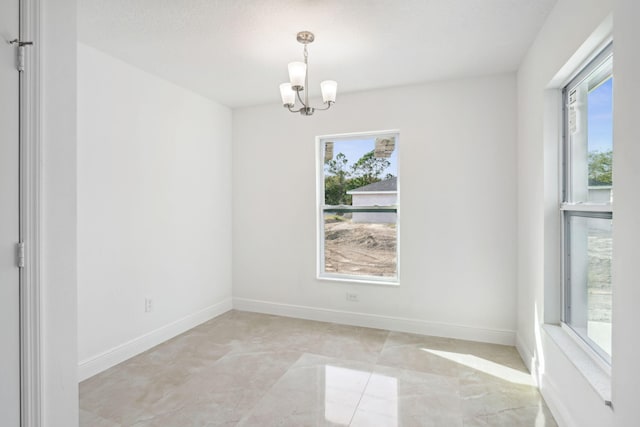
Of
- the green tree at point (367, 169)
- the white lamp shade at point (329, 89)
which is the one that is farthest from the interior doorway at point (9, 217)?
the green tree at point (367, 169)

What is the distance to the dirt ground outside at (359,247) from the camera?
3.82m

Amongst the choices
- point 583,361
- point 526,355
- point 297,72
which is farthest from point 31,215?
point 526,355

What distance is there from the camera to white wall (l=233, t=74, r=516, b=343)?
3293 mm

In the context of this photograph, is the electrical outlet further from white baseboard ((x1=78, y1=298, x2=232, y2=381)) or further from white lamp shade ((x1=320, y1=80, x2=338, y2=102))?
white lamp shade ((x1=320, y1=80, x2=338, y2=102))

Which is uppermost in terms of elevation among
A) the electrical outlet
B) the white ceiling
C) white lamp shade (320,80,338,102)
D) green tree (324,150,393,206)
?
the white ceiling

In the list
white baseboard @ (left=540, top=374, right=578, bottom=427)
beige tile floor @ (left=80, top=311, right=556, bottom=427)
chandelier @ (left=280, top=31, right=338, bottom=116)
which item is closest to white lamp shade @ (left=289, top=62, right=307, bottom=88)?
chandelier @ (left=280, top=31, right=338, bottom=116)

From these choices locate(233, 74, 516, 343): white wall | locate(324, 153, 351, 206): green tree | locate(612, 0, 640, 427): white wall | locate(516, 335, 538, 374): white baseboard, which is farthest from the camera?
locate(324, 153, 351, 206): green tree

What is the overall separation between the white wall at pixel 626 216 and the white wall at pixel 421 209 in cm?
188

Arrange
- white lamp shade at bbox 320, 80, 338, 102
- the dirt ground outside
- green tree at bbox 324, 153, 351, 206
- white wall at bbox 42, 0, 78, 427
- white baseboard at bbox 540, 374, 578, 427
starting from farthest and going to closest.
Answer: green tree at bbox 324, 153, 351, 206 → the dirt ground outside → white lamp shade at bbox 320, 80, 338, 102 → white baseboard at bbox 540, 374, 578, 427 → white wall at bbox 42, 0, 78, 427

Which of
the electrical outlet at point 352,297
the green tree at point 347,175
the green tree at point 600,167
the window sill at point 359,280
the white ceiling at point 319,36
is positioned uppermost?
the white ceiling at point 319,36

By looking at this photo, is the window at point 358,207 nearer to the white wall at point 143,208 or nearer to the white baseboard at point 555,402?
the white wall at point 143,208

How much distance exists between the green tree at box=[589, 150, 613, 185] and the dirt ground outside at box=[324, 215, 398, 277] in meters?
1.98

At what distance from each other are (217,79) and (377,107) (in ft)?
5.31

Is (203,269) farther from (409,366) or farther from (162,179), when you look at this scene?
(409,366)
